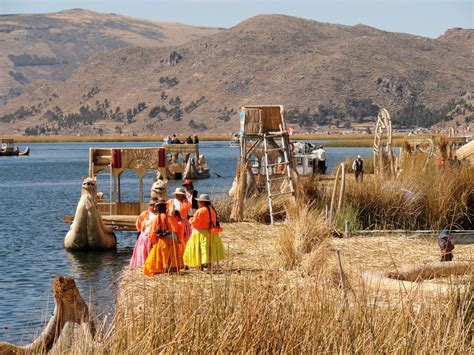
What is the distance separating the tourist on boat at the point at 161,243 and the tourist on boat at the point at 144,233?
0.61 ft

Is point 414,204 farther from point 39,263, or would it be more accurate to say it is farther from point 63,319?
point 63,319

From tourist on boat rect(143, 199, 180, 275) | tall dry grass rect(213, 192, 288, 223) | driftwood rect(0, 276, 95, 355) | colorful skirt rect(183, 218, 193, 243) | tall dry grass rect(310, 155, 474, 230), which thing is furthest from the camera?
tall dry grass rect(213, 192, 288, 223)

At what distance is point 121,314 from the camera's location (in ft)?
27.0

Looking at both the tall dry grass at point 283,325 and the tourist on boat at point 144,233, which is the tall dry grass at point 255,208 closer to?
the tourist on boat at point 144,233

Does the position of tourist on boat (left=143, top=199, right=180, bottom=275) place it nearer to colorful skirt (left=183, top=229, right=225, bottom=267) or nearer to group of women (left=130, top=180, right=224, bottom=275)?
group of women (left=130, top=180, right=224, bottom=275)

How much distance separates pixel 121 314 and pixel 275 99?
175383mm

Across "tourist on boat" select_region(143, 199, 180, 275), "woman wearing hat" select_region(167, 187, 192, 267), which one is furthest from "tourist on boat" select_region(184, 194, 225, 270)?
"tourist on boat" select_region(143, 199, 180, 275)

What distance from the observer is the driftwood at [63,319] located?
8.49m

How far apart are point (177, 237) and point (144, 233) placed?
0.63 meters

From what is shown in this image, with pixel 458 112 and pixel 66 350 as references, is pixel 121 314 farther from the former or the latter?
pixel 458 112

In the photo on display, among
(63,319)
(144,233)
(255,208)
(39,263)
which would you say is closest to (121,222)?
(39,263)

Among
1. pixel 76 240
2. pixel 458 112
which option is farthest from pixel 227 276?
pixel 458 112

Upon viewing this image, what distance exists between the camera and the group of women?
1385 cm

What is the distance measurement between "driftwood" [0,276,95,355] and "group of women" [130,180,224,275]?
4142 millimetres
